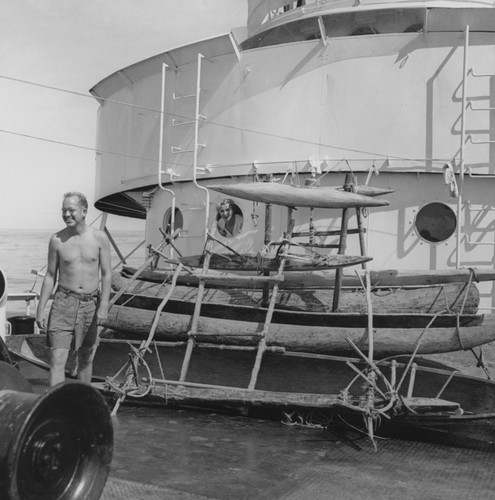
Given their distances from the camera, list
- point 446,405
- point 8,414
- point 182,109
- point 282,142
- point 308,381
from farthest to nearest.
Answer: point 182,109
point 282,142
point 308,381
point 446,405
point 8,414

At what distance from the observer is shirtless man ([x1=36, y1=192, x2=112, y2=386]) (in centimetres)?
661

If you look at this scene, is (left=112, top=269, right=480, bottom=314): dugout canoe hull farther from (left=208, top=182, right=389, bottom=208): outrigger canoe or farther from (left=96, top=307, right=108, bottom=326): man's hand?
(left=96, top=307, right=108, bottom=326): man's hand

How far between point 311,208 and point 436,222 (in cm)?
299

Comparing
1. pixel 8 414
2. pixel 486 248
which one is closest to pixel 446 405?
pixel 8 414

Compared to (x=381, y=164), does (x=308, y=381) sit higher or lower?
lower

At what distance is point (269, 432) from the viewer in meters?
6.46

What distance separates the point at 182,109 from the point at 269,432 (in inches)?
323

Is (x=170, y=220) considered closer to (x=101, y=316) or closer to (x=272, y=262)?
(x=272, y=262)

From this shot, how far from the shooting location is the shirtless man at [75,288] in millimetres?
6609

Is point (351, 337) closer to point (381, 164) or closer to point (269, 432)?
point (269, 432)

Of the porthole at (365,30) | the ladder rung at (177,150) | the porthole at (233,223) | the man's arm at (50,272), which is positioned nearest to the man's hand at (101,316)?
the man's arm at (50,272)

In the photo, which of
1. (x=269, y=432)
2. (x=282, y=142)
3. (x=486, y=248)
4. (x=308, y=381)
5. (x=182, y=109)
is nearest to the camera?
(x=269, y=432)

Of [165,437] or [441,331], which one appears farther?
[441,331]

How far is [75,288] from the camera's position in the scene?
22.0 ft
